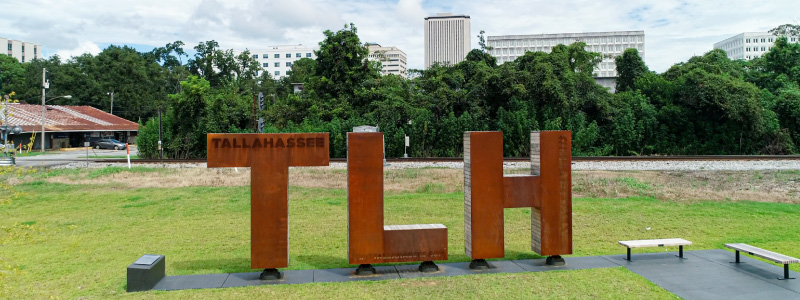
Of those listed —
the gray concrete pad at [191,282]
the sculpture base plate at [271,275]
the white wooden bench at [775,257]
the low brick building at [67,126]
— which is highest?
the low brick building at [67,126]

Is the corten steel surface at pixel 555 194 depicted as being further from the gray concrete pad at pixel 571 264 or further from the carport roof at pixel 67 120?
the carport roof at pixel 67 120

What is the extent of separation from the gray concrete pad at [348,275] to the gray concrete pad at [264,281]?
0.15 meters

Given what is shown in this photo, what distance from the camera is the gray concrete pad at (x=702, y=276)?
6.92m

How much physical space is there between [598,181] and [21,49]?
130 meters

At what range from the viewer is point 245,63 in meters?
68.9

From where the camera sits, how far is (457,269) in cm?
820

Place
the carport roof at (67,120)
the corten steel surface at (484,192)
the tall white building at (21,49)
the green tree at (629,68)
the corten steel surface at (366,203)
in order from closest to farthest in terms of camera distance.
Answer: the corten steel surface at (366,203), the corten steel surface at (484,192), the green tree at (629,68), the carport roof at (67,120), the tall white building at (21,49)

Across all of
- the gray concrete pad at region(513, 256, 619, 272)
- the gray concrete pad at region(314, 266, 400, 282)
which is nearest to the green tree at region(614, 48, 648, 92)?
the gray concrete pad at region(513, 256, 619, 272)

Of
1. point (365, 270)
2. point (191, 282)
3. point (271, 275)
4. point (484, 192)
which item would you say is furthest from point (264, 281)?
point (484, 192)

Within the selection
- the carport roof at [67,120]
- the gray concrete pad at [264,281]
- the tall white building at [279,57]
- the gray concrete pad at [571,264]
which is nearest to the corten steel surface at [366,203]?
the gray concrete pad at [264,281]

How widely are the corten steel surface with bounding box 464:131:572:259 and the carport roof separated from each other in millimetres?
43572

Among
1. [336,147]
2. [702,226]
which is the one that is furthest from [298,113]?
[702,226]

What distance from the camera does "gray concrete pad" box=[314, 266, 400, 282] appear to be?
7637 millimetres

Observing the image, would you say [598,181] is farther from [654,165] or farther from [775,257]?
[775,257]
